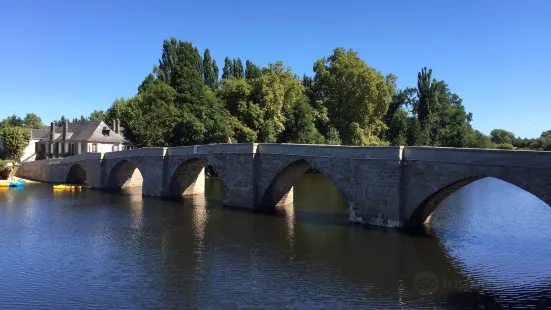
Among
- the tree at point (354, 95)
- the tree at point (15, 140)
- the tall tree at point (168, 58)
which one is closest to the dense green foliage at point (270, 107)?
the tree at point (354, 95)

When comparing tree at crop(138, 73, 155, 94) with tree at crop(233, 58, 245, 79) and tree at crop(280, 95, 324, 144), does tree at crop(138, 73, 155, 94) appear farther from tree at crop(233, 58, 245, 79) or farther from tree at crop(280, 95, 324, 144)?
tree at crop(280, 95, 324, 144)

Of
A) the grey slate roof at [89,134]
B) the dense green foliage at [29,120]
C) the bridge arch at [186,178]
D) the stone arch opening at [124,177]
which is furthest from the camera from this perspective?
the dense green foliage at [29,120]

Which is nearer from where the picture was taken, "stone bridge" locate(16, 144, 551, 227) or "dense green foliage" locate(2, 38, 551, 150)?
"stone bridge" locate(16, 144, 551, 227)

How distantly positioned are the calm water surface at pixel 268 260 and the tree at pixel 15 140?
98.3 ft

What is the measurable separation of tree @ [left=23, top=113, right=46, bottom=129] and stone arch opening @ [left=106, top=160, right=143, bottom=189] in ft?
280

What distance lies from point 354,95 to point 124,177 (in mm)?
30062

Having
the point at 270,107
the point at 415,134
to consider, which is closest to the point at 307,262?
the point at 270,107

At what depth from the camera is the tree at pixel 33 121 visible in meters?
120

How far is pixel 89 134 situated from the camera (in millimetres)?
56438

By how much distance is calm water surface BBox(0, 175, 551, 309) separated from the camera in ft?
47.1

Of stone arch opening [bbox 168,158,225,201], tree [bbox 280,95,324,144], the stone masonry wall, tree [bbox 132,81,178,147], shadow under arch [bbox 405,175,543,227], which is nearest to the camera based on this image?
the stone masonry wall

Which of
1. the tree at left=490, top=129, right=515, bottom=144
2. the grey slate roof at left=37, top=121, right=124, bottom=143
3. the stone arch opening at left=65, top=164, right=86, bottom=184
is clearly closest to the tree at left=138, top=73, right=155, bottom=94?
the grey slate roof at left=37, top=121, right=124, bottom=143

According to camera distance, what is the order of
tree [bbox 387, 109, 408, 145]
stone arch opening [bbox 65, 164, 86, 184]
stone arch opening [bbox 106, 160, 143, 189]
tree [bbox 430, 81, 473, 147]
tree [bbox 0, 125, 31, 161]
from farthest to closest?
tree [bbox 430, 81, 473, 147] < tree [bbox 387, 109, 408, 145] < tree [bbox 0, 125, 31, 161] < stone arch opening [bbox 65, 164, 86, 184] < stone arch opening [bbox 106, 160, 143, 189]

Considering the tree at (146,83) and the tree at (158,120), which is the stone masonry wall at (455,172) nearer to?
the tree at (158,120)
